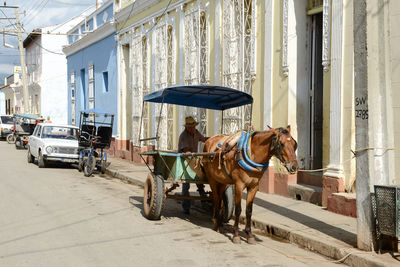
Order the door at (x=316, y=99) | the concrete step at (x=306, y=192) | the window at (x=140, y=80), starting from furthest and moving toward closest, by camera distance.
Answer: the window at (x=140, y=80) → the door at (x=316, y=99) → the concrete step at (x=306, y=192)

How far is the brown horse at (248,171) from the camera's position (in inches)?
244

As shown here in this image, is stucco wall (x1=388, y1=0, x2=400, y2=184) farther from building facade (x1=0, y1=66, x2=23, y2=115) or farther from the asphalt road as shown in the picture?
building facade (x1=0, y1=66, x2=23, y2=115)

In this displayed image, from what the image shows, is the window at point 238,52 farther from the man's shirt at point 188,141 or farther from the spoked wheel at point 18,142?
the spoked wheel at point 18,142

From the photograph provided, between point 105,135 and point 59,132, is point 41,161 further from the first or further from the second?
point 105,135

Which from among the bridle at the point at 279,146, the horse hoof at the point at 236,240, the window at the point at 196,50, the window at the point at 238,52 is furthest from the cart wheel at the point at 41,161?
the bridle at the point at 279,146

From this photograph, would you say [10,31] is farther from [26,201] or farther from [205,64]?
[26,201]

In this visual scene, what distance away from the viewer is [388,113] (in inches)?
242

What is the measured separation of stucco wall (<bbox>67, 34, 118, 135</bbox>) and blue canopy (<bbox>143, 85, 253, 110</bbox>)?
42.4 feet

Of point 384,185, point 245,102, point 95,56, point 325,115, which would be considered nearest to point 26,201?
point 245,102

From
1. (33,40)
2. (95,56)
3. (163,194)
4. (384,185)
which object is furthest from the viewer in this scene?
(33,40)

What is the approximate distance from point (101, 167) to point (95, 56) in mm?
10879

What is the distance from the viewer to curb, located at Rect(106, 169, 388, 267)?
572 cm

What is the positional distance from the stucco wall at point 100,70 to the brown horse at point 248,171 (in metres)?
15.0

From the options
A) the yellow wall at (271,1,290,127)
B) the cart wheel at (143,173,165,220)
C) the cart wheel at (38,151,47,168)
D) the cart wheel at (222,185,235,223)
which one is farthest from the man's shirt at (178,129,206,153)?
the cart wheel at (38,151,47,168)
